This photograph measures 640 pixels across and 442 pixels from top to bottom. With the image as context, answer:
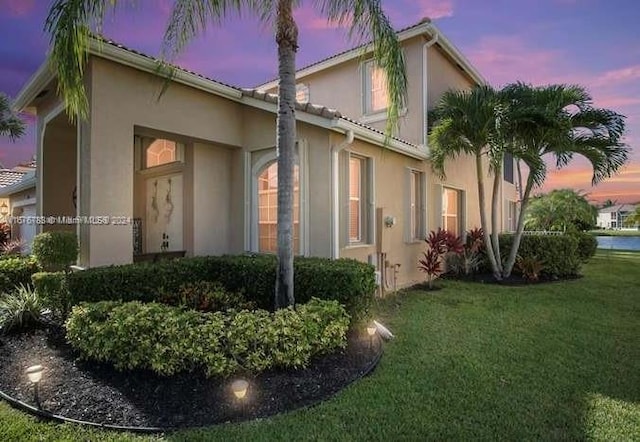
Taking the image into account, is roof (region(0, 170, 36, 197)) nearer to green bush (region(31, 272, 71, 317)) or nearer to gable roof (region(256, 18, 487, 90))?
green bush (region(31, 272, 71, 317))

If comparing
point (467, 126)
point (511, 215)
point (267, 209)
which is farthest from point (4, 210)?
point (511, 215)

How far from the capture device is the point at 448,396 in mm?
4219

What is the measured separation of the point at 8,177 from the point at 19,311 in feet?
61.5

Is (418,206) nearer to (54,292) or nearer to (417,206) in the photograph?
(417,206)

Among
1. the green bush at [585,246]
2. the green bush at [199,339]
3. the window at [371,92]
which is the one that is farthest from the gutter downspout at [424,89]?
the green bush at [585,246]

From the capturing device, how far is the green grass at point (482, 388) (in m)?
3.54

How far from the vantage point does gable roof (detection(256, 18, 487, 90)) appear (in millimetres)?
11047

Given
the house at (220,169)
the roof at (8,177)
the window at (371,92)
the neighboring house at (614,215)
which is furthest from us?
the neighboring house at (614,215)

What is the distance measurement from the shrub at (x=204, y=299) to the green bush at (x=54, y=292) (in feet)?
5.30

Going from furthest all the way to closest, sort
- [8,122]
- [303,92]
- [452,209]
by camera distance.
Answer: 1. [303,92]
2. [8,122]
3. [452,209]

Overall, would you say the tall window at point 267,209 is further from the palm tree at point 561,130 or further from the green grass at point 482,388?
the palm tree at point 561,130

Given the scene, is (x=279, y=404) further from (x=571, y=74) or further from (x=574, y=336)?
(x=571, y=74)

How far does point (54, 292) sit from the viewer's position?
6.47 meters

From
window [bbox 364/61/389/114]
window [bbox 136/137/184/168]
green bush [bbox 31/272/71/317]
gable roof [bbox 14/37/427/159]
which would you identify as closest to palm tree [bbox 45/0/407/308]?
gable roof [bbox 14/37/427/159]
